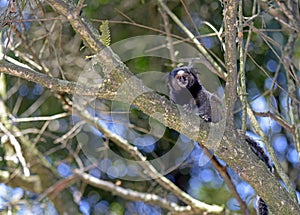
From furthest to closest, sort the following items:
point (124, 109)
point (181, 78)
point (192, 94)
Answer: point (124, 109), point (192, 94), point (181, 78)

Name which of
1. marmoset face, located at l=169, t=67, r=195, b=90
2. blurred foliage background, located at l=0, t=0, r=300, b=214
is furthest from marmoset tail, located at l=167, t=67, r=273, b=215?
blurred foliage background, located at l=0, t=0, r=300, b=214

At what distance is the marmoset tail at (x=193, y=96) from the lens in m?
3.96

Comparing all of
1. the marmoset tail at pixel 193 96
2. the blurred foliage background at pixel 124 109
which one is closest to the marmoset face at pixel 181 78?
the marmoset tail at pixel 193 96

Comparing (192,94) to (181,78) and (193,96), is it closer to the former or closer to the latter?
(193,96)

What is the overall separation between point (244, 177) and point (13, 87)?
3087 mm

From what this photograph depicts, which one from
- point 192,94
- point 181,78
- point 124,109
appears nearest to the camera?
point 181,78

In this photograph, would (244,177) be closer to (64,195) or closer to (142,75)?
(142,75)

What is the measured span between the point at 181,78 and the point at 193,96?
0.19 m

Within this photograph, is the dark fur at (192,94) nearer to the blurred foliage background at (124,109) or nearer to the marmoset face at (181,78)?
the marmoset face at (181,78)

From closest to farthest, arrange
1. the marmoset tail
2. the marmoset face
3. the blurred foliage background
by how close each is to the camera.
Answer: the marmoset tail, the marmoset face, the blurred foliage background

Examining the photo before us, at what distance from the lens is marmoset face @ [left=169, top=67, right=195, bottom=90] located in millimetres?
4129

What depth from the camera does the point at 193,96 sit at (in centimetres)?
426

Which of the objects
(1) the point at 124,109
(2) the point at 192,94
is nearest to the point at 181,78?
(2) the point at 192,94

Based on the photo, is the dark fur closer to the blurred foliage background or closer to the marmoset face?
the marmoset face
